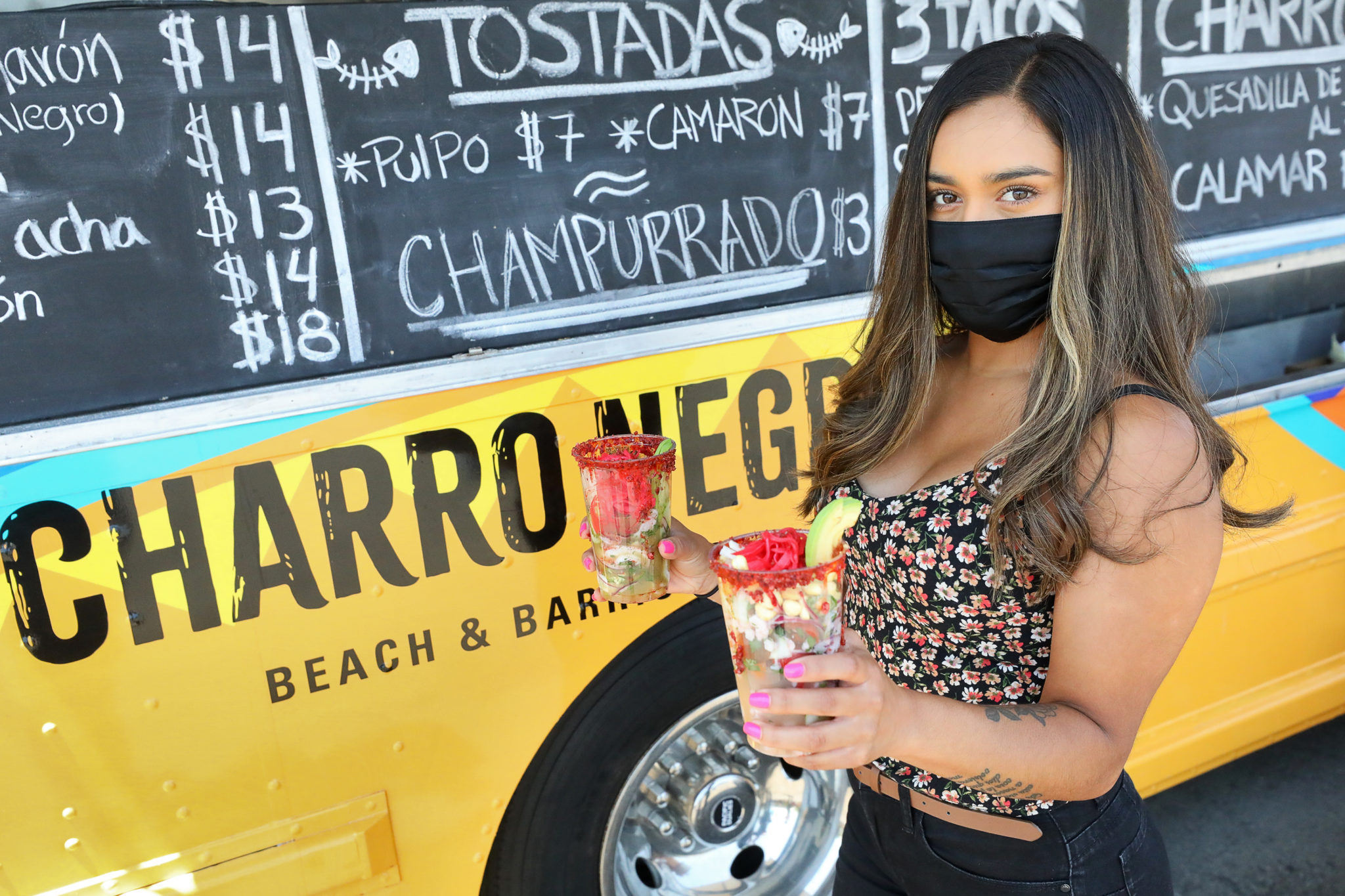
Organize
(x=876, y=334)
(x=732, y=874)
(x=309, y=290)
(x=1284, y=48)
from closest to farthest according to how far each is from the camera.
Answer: (x=876, y=334)
(x=309, y=290)
(x=732, y=874)
(x=1284, y=48)

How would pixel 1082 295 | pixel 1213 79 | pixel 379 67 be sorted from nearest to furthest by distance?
pixel 1082 295 < pixel 379 67 < pixel 1213 79

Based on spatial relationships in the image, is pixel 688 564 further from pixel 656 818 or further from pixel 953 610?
pixel 656 818

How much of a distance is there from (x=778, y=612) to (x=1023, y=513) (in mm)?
419

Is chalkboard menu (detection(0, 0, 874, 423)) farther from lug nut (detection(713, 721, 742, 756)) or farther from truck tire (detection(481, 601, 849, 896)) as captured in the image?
lug nut (detection(713, 721, 742, 756))

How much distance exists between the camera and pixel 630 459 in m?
1.58

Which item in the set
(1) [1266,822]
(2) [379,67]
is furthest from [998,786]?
(1) [1266,822]

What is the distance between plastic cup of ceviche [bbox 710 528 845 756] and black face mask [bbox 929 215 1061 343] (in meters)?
0.57

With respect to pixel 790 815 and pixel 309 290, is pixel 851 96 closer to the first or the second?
pixel 309 290

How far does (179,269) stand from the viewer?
186 centimetres

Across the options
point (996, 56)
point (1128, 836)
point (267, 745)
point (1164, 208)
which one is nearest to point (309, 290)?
point (267, 745)

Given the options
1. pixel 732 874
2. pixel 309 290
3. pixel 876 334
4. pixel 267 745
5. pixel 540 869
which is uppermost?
pixel 309 290

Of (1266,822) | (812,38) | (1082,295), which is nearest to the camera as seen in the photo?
(1082,295)

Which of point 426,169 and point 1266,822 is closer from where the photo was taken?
point 426,169

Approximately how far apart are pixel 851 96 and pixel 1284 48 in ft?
4.81
